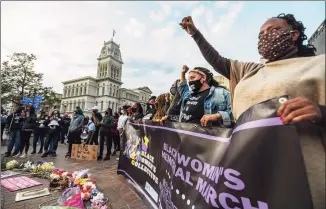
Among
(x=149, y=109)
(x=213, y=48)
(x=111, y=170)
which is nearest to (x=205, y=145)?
(x=213, y=48)

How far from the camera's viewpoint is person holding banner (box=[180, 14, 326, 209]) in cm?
82

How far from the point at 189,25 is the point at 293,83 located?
1200 millimetres

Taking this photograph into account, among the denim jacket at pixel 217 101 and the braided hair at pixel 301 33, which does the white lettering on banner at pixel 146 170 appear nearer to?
the denim jacket at pixel 217 101

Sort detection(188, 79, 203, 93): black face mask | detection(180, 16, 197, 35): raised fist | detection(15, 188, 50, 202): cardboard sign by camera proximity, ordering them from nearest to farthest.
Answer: detection(180, 16, 197, 35): raised fist
detection(188, 79, 203, 93): black face mask
detection(15, 188, 50, 202): cardboard sign

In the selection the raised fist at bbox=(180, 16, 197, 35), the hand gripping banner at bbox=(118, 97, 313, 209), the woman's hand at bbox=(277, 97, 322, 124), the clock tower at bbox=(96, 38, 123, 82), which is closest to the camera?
the woman's hand at bbox=(277, 97, 322, 124)

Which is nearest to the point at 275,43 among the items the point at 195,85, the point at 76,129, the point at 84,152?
the point at 195,85

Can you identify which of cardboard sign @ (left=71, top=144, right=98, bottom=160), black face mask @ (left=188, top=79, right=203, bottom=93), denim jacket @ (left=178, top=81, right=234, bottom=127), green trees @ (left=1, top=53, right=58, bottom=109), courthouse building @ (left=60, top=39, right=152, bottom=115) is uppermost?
courthouse building @ (left=60, top=39, right=152, bottom=115)

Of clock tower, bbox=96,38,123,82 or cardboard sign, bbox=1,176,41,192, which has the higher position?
clock tower, bbox=96,38,123,82

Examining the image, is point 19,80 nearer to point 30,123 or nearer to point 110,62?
point 30,123

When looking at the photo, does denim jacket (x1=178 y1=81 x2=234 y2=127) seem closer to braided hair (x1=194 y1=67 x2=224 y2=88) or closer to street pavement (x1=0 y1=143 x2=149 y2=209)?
braided hair (x1=194 y1=67 x2=224 y2=88)

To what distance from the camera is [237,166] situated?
116 centimetres

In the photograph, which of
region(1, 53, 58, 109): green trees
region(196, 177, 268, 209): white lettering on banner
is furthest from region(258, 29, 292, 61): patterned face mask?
region(1, 53, 58, 109): green trees

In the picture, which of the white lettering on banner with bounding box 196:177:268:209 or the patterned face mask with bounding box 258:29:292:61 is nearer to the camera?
the white lettering on banner with bounding box 196:177:268:209

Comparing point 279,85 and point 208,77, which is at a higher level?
point 208,77
